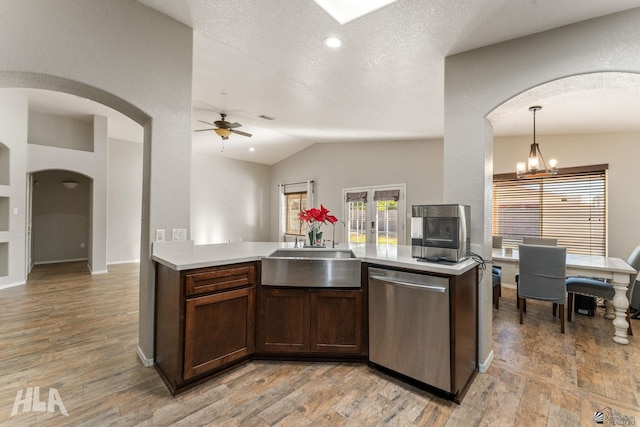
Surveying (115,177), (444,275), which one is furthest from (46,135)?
(444,275)

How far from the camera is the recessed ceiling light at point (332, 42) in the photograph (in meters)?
2.42

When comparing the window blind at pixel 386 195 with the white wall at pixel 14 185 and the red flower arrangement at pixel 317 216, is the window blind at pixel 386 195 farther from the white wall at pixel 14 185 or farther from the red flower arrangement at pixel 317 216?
the white wall at pixel 14 185

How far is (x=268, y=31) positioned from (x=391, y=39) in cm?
103

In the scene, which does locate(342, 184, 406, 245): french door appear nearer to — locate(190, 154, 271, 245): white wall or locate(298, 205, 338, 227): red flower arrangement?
locate(190, 154, 271, 245): white wall

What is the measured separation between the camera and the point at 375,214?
675 centimetres

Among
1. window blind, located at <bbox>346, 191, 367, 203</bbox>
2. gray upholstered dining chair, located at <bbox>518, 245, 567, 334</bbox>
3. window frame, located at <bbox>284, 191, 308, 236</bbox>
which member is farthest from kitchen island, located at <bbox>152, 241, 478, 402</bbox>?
window frame, located at <bbox>284, 191, 308, 236</bbox>

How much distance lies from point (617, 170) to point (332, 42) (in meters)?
4.55

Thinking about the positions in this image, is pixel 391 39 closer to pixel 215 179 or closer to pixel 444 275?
pixel 444 275

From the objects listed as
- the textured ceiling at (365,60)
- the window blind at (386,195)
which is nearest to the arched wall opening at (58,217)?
the textured ceiling at (365,60)

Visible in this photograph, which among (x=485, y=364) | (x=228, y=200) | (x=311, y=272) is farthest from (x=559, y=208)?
(x=228, y=200)

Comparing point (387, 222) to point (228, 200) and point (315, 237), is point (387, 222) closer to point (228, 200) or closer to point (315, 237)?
point (315, 237)

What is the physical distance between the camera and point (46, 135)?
224 inches

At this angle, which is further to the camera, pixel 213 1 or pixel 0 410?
pixel 213 1

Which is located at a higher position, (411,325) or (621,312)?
(411,325)
